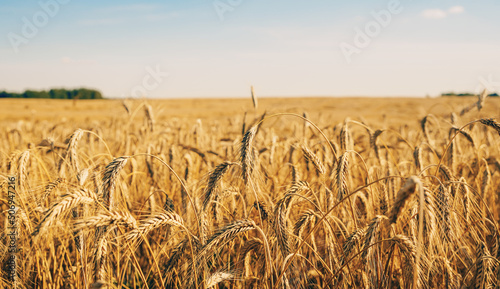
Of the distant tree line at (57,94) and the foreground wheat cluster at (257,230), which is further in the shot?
the distant tree line at (57,94)

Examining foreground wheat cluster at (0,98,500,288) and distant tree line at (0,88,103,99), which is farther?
distant tree line at (0,88,103,99)

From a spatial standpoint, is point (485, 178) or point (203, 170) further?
point (203, 170)

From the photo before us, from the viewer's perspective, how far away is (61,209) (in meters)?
1.22

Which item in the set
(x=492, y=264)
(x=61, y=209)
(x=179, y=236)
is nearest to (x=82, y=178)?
(x=61, y=209)

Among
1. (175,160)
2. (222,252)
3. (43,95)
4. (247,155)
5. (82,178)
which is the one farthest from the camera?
(43,95)

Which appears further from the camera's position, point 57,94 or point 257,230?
point 57,94

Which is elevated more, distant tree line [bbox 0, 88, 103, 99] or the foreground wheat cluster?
distant tree line [bbox 0, 88, 103, 99]

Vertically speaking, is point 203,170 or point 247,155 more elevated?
point 247,155

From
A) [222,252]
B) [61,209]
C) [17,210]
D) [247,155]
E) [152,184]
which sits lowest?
[222,252]

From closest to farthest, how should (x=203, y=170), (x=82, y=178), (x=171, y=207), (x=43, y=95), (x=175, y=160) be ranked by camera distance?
(x=82, y=178)
(x=171, y=207)
(x=175, y=160)
(x=203, y=170)
(x=43, y=95)

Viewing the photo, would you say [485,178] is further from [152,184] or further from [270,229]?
[152,184]

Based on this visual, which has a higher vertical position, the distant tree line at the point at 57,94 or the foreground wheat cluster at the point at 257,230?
the distant tree line at the point at 57,94

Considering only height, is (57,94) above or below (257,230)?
above

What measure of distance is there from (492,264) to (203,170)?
293 centimetres
